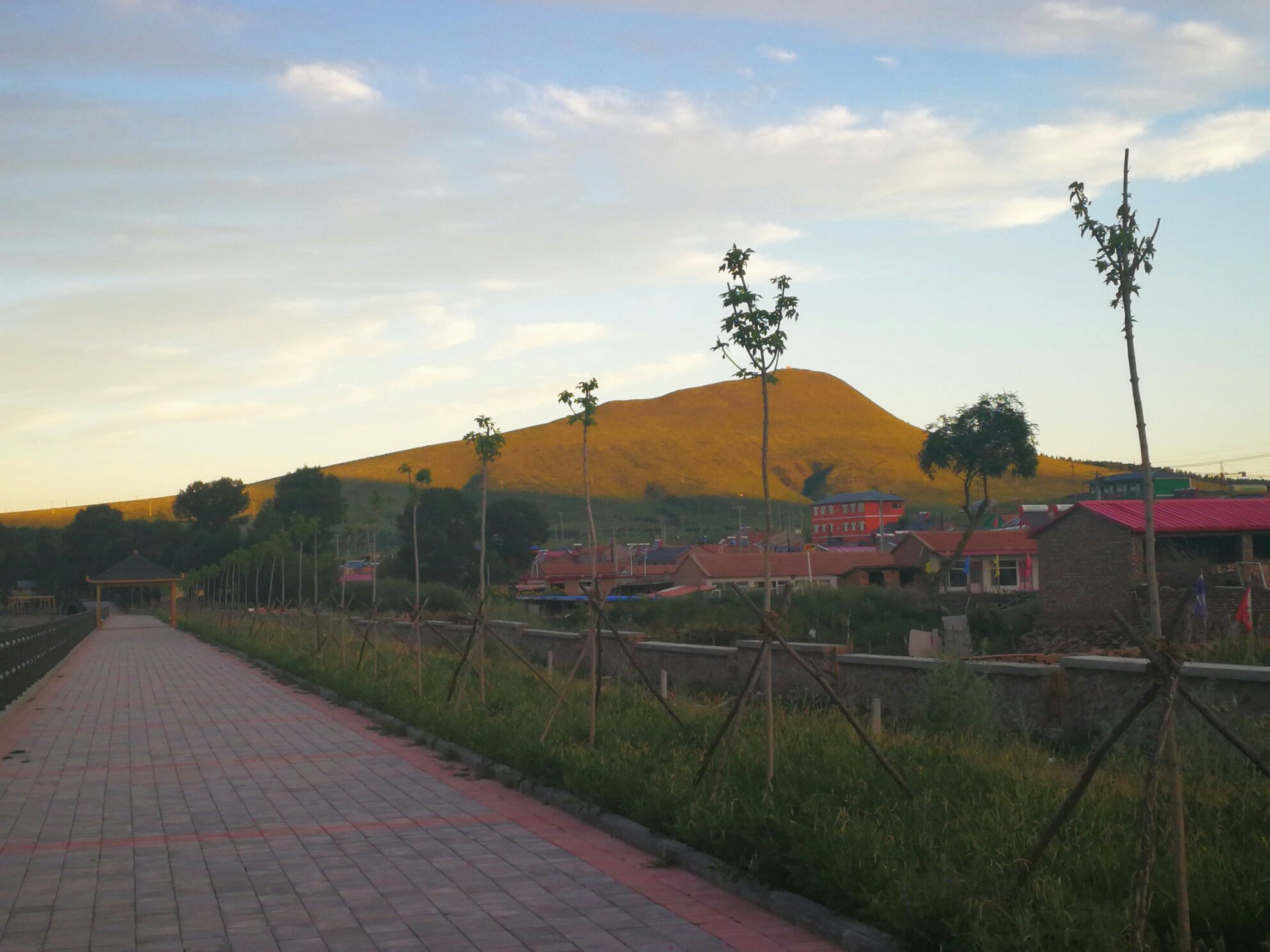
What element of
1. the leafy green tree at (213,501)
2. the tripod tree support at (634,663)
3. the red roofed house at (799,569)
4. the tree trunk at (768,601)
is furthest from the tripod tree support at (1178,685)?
the leafy green tree at (213,501)

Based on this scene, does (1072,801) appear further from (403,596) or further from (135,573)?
(135,573)

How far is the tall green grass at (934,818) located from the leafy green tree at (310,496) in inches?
4128

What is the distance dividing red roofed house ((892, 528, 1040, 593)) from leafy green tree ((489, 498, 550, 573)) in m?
33.0

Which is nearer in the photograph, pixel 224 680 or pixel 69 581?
pixel 224 680

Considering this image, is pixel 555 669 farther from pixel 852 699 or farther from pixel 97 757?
pixel 97 757

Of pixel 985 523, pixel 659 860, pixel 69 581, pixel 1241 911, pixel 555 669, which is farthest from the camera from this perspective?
pixel 69 581

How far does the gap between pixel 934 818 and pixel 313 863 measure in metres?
3.90

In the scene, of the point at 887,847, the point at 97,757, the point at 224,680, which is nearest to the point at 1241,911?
the point at 887,847

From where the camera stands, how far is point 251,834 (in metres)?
8.82

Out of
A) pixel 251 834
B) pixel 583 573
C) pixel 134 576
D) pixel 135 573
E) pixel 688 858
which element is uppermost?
pixel 135 573

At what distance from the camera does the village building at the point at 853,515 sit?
139m

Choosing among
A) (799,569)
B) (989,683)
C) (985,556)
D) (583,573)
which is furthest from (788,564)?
(989,683)

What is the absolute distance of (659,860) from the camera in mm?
7668

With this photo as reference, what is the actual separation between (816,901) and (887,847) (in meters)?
0.47
